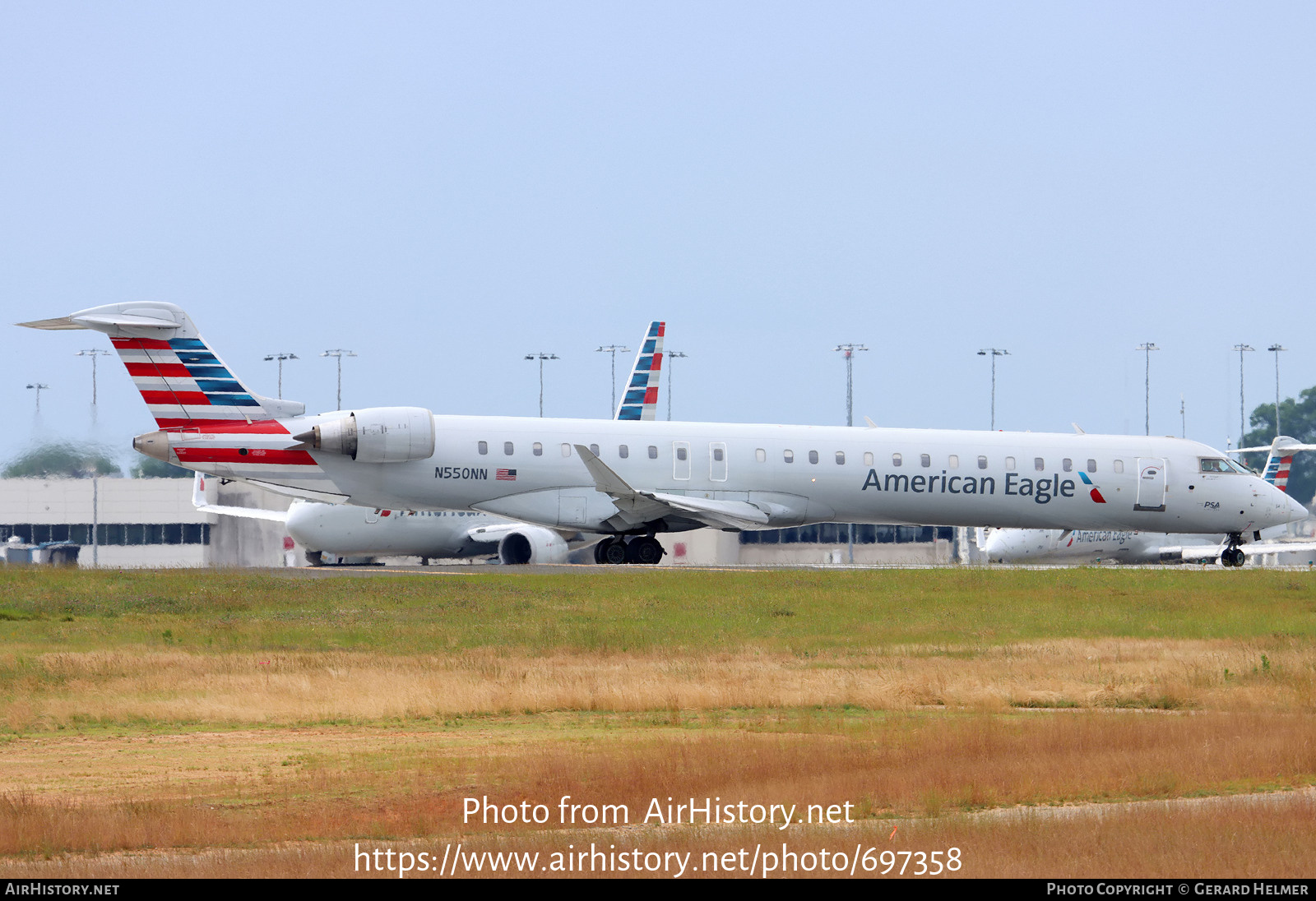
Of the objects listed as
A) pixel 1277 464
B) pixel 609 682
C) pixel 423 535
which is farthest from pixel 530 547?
pixel 609 682

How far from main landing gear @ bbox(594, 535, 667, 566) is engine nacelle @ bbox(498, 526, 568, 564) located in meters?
10.7

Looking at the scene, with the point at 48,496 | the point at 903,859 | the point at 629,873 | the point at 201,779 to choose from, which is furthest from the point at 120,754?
the point at 48,496

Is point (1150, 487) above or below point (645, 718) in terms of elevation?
above

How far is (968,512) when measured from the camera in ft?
122

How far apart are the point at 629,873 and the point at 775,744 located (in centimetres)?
498

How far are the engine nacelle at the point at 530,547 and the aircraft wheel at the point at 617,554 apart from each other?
1072 centimetres

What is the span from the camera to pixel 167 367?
3262cm

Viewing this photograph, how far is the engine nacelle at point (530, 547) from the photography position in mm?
47656

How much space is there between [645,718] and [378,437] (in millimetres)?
18715

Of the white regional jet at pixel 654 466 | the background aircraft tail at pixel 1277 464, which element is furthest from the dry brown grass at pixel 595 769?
the background aircraft tail at pixel 1277 464

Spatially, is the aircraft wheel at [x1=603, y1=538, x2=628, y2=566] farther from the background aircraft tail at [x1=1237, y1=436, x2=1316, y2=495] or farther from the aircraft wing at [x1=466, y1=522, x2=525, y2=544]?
the background aircraft tail at [x1=1237, y1=436, x2=1316, y2=495]

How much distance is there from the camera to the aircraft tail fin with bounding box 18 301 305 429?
107 ft

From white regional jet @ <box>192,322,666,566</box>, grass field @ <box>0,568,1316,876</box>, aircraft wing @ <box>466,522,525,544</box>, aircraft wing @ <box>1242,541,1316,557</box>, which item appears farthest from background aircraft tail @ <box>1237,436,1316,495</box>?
grass field @ <box>0,568,1316,876</box>

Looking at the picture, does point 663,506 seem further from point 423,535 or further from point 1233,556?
point 423,535
